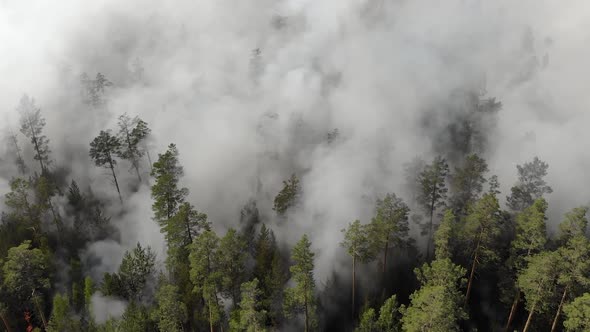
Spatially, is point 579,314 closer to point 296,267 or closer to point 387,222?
point 387,222

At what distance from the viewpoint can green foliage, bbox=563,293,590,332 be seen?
35125 mm

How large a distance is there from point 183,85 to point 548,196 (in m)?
72.3

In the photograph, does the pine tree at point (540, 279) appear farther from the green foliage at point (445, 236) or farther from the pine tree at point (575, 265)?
the green foliage at point (445, 236)

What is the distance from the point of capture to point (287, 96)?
302ft

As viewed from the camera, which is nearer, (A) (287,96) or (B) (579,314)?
(B) (579,314)

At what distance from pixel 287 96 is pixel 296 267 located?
187 ft

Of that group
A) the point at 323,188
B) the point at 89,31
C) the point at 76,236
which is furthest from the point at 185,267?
the point at 89,31

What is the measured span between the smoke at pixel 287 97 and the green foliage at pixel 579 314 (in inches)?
1210

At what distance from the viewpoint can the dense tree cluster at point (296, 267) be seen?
40031mm

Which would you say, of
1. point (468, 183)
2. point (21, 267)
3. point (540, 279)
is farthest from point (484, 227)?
point (21, 267)

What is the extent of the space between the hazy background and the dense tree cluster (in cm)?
600

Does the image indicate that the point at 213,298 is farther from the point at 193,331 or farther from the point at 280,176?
the point at 280,176

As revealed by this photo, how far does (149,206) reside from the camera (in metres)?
66.1

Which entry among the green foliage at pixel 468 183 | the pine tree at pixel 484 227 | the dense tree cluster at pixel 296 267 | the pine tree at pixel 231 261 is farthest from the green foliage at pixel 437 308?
the pine tree at pixel 231 261
